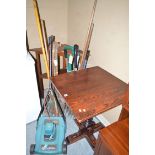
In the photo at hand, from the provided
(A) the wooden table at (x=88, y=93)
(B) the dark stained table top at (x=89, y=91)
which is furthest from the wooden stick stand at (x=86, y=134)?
(B) the dark stained table top at (x=89, y=91)

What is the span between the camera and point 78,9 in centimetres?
226

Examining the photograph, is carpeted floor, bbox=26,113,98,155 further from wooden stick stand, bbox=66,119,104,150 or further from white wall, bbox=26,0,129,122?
white wall, bbox=26,0,129,122

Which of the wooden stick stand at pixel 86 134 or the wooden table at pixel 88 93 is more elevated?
the wooden table at pixel 88 93

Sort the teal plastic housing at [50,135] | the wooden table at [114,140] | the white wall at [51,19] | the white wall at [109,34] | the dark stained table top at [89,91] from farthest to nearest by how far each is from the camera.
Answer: the white wall at [51,19], the teal plastic housing at [50,135], the white wall at [109,34], the dark stained table top at [89,91], the wooden table at [114,140]

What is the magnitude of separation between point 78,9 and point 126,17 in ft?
3.04

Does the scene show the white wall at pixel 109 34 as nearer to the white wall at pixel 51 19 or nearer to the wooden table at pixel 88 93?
the wooden table at pixel 88 93

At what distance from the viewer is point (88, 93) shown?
4.59ft

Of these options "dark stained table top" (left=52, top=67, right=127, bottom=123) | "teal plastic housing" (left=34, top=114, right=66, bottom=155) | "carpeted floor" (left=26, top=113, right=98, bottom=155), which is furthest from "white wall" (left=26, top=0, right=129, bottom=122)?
"teal plastic housing" (left=34, top=114, right=66, bottom=155)

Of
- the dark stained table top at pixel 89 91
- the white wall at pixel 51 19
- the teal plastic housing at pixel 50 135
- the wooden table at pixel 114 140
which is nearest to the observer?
the wooden table at pixel 114 140

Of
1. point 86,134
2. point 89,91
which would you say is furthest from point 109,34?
point 86,134

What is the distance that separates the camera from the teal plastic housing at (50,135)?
1.70 meters
